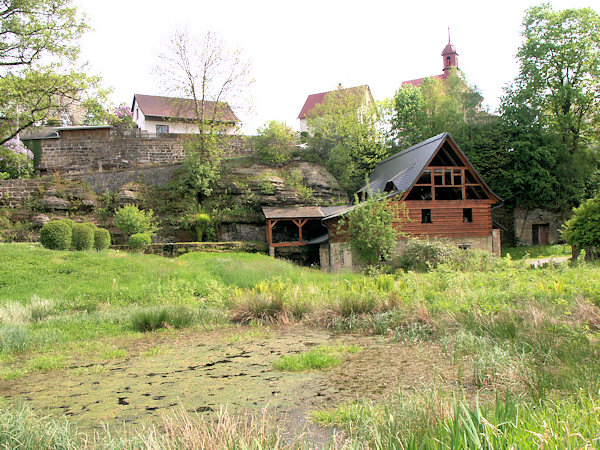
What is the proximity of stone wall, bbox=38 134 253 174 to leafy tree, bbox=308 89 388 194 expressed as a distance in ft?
24.2

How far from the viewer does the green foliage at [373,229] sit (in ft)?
66.5

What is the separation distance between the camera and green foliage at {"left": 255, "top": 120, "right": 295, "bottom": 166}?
31594mm

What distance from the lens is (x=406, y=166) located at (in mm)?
Result: 25219

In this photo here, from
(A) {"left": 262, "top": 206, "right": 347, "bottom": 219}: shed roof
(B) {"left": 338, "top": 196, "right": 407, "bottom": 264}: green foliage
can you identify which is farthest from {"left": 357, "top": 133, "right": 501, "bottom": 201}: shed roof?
(A) {"left": 262, "top": 206, "right": 347, "bottom": 219}: shed roof

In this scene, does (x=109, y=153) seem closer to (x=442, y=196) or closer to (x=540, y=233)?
(x=442, y=196)

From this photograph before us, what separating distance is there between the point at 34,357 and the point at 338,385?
5.19 m

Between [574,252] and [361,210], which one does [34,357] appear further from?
[574,252]

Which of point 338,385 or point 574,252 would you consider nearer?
point 338,385

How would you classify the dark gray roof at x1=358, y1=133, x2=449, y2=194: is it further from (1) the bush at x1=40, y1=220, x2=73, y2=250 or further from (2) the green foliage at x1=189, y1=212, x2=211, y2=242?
(1) the bush at x1=40, y1=220, x2=73, y2=250

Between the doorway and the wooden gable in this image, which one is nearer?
the wooden gable

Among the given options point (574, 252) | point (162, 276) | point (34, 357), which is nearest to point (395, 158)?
point (574, 252)

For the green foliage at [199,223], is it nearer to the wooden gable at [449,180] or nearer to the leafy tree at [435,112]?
the wooden gable at [449,180]

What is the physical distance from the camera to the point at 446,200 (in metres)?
23.8

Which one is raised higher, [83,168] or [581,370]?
[83,168]
